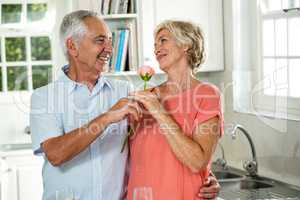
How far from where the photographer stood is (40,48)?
15.3 feet

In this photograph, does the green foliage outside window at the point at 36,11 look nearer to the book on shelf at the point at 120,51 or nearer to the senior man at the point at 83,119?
the book on shelf at the point at 120,51

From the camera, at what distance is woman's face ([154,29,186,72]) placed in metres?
2.28


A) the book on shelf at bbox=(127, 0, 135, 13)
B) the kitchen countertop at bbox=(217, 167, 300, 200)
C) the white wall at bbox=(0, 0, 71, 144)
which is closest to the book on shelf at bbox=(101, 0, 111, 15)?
the book on shelf at bbox=(127, 0, 135, 13)

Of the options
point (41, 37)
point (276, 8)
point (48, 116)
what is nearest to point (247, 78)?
point (276, 8)

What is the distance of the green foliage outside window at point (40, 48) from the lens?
4656 mm

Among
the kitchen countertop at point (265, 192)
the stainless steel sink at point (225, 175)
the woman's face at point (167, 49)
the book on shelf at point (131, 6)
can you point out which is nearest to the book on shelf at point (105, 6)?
the book on shelf at point (131, 6)

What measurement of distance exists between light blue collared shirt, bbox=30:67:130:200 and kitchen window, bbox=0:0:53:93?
90.9 inches

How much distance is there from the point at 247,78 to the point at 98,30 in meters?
1.80

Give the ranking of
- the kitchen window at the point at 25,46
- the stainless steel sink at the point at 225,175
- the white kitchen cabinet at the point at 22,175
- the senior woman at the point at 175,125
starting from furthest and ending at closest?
1. the kitchen window at the point at 25,46
2. the white kitchen cabinet at the point at 22,175
3. the stainless steel sink at the point at 225,175
4. the senior woman at the point at 175,125

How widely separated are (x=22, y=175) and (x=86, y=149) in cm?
219

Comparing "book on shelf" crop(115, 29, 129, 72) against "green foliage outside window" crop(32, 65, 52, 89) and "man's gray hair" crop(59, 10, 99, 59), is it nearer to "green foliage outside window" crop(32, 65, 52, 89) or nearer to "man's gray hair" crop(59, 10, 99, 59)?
"green foliage outside window" crop(32, 65, 52, 89)

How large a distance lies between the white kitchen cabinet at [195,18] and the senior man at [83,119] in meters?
1.64

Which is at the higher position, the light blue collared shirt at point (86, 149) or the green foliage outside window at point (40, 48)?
the green foliage outside window at point (40, 48)

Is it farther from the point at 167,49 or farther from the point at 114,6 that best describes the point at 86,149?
the point at 114,6
